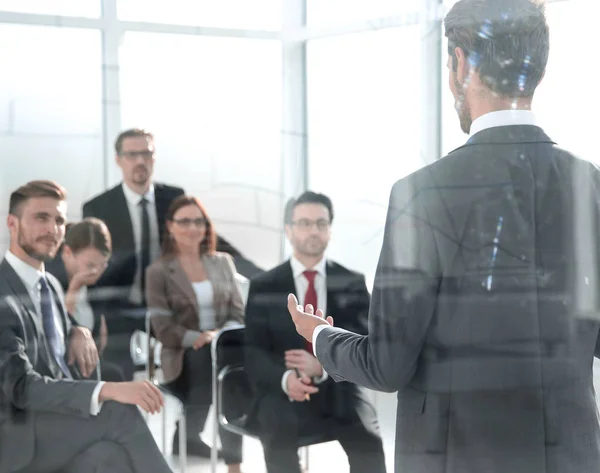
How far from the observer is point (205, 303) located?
1.73 meters

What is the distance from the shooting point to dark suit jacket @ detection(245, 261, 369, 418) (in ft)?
5.66

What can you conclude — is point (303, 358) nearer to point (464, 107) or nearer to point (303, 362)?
point (303, 362)

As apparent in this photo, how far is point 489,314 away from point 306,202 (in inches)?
22.9

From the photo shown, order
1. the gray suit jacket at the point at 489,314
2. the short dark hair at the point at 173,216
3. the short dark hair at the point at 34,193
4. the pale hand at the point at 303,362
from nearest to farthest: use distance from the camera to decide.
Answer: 1. the gray suit jacket at the point at 489,314
2. the short dark hair at the point at 34,193
3. the short dark hair at the point at 173,216
4. the pale hand at the point at 303,362

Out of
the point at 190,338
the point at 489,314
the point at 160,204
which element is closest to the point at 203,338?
the point at 190,338

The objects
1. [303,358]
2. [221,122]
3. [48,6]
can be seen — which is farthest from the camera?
[303,358]

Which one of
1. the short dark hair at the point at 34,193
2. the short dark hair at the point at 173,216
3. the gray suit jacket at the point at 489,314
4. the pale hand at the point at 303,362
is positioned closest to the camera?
the gray suit jacket at the point at 489,314

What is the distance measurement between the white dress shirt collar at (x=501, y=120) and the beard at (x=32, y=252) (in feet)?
3.20

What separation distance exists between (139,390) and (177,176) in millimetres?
527

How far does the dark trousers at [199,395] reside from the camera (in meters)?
1.76

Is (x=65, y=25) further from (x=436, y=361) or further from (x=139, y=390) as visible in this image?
(x=436, y=361)

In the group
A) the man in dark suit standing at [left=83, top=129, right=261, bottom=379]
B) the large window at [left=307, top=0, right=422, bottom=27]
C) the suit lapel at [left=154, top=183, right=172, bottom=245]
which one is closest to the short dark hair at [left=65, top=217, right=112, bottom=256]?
the man in dark suit standing at [left=83, top=129, right=261, bottom=379]

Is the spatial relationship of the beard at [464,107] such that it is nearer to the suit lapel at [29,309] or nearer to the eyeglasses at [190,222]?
the eyeglasses at [190,222]

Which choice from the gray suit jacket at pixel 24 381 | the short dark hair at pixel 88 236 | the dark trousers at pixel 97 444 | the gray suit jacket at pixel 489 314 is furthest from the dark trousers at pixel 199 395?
the gray suit jacket at pixel 489 314
